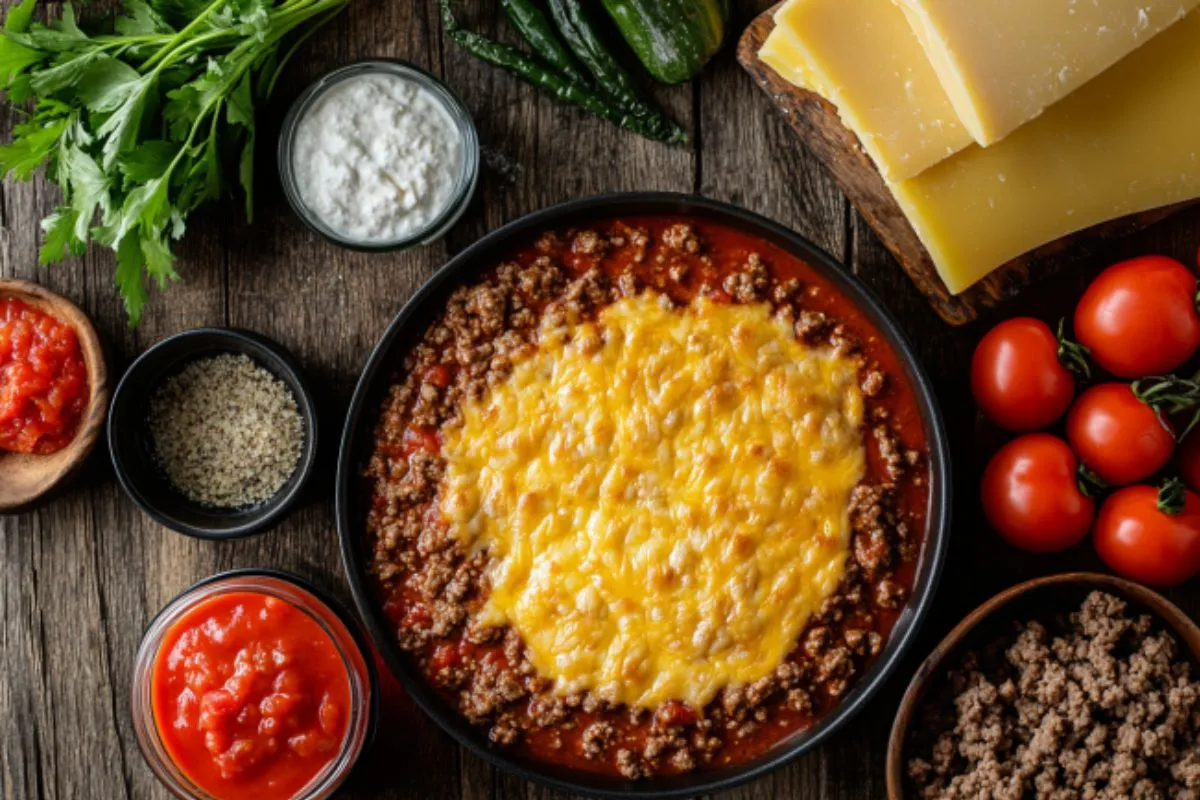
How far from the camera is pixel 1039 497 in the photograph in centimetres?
395

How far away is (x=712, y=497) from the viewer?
377 centimetres

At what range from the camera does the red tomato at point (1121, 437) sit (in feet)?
12.9

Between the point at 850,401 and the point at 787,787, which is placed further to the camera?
the point at 787,787

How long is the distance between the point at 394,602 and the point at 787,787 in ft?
4.42

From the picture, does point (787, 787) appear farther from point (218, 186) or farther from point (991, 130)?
point (218, 186)

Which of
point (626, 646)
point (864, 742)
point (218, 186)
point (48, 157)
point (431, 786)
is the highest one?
point (48, 157)

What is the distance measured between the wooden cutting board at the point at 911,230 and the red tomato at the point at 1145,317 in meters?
0.15

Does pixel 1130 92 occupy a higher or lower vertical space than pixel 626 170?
lower

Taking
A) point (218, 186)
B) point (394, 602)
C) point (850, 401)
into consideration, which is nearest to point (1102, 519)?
point (850, 401)

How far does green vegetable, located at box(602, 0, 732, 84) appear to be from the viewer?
405 cm

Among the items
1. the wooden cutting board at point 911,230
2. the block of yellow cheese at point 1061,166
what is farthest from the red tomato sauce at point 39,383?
the block of yellow cheese at point 1061,166

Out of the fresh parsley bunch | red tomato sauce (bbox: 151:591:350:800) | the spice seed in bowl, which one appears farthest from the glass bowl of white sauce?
red tomato sauce (bbox: 151:591:350:800)

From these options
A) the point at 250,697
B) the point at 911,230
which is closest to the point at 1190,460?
the point at 911,230

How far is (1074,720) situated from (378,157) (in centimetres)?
258
